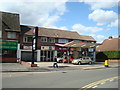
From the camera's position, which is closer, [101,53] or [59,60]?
[59,60]

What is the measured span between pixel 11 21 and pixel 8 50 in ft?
23.5

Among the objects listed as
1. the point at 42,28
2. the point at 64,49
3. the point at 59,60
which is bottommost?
the point at 59,60

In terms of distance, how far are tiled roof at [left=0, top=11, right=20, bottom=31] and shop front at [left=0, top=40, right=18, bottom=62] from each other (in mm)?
3548

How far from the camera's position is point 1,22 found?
31859mm

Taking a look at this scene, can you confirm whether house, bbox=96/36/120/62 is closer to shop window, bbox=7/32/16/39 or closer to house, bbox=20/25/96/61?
house, bbox=20/25/96/61

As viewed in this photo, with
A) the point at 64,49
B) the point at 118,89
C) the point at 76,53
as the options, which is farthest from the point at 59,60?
the point at 118,89

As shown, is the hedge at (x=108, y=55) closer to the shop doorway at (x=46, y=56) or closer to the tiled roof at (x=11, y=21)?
the shop doorway at (x=46, y=56)

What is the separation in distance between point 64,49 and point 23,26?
35.6 ft

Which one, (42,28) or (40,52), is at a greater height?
(42,28)

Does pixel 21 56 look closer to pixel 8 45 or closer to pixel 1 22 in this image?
pixel 8 45

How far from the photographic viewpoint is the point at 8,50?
99.5 ft

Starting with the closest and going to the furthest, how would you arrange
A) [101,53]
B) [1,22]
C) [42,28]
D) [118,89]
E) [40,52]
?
[118,89] < [1,22] < [40,52] < [42,28] < [101,53]

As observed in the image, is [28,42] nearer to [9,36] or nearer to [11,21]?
[9,36]

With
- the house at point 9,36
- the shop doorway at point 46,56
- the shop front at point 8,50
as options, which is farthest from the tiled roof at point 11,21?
the shop doorway at point 46,56
